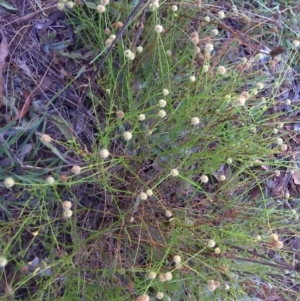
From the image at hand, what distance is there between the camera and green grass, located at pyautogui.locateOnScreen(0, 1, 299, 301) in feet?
2.94

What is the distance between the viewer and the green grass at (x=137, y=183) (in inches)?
35.2

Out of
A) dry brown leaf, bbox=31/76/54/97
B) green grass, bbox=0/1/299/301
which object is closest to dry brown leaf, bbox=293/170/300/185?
green grass, bbox=0/1/299/301

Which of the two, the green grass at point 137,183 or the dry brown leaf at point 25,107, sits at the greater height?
the dry brown leaf at point 25,107

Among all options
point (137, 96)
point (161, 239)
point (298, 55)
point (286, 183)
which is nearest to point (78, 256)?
point (161, 239)

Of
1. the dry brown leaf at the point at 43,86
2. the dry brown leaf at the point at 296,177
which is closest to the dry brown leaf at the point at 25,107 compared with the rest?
the dry brown leaf at the point at 43,86

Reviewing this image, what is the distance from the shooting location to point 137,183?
0.97m

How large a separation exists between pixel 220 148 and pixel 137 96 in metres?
0.20

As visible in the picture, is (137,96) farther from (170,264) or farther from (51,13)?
(170,264)

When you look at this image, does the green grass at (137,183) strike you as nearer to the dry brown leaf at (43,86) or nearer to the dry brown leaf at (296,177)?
the dry brown leaf at (43,86)

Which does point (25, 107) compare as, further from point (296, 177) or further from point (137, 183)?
point (296, 177)

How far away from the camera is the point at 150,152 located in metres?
0.98

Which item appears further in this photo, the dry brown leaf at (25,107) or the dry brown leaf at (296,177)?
the dry brown leaf at (296,177)

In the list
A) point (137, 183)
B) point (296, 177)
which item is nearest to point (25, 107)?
point (137, 183)

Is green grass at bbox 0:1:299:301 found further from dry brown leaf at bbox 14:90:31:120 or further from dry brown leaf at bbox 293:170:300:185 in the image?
dry brown leaf at bbox 293:170:300:185
